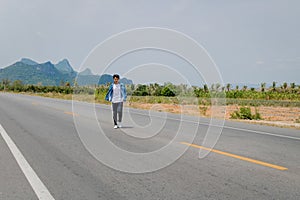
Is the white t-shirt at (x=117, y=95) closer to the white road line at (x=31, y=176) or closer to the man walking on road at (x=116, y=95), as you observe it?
the man walking on road at (x=116, y=95)

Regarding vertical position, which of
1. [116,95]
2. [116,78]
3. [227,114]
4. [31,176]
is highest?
[116,78]

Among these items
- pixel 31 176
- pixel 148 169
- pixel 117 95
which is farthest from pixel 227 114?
pixel 31 176

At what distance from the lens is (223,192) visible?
3816 mm

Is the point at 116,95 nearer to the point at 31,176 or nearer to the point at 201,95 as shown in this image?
the point at 31,176

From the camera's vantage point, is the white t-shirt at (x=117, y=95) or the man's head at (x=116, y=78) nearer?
the man's head at (x=116, y=78)

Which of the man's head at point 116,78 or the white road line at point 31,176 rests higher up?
the man's head at point 116,78

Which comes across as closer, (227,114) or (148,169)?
(148,169)

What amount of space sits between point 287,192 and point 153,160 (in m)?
2.50

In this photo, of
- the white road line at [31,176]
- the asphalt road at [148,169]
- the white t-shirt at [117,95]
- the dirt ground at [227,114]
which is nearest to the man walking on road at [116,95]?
the white t-shirt at [117,95]

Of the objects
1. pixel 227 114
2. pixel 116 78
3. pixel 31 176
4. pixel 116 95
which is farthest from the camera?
pixel 227 114

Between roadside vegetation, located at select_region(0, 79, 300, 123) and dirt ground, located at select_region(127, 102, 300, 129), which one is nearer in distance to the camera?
dirt ground, located at select_region(127, 102, 300, 129)

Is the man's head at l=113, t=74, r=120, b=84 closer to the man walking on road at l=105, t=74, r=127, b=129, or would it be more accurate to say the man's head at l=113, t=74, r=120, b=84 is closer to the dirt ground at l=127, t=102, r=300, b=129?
the man walking on road at l=105, t=74, r=127, b=129

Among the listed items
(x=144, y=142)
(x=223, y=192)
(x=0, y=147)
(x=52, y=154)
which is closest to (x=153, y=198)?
(x=223, y=192)

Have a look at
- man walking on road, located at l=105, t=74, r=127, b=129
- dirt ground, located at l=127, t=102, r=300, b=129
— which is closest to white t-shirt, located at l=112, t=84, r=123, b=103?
man walking on road, located at l=105, t=74, r=127, b=129
